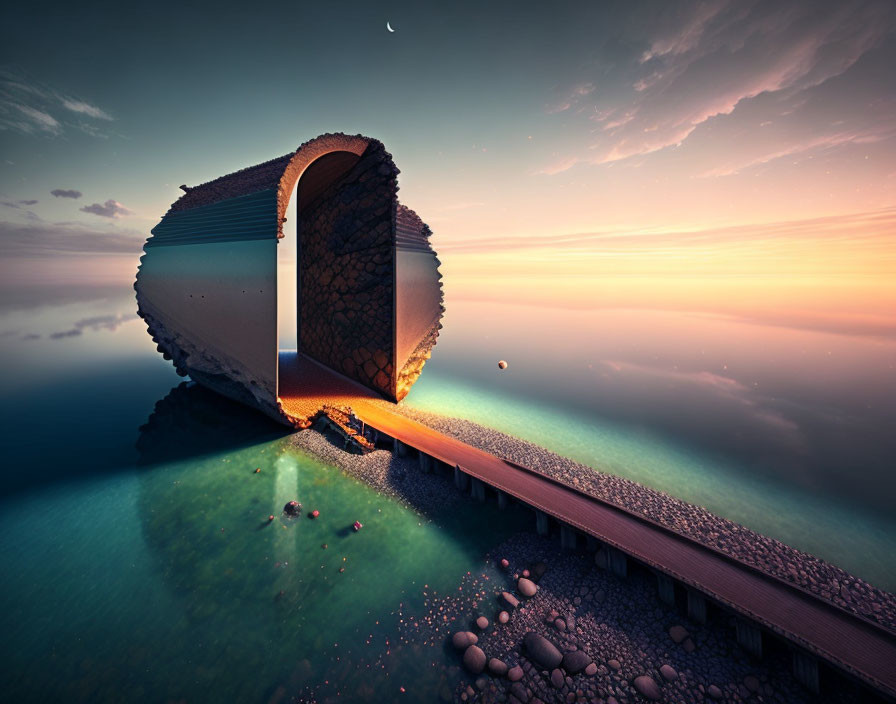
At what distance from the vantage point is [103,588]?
475 centimetres

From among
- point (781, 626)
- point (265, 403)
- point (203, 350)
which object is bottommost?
point (781, 626)

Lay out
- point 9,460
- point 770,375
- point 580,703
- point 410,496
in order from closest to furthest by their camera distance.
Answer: point 580,703
point 410,496
point 9,460
point 770,375

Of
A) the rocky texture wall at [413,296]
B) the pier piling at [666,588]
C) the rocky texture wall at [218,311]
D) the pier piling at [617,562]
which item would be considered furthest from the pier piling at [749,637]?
the rocky texture wall at [218,311]

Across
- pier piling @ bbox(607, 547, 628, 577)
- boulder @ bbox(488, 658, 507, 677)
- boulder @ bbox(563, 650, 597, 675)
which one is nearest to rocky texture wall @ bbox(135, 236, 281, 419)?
boulder @ bbox(488, 658, 507, 677)

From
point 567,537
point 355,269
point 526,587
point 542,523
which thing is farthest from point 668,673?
point 355,269

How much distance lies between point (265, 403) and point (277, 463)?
1.67 meters

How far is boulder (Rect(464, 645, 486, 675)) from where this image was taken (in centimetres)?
388

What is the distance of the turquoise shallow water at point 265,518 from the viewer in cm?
392

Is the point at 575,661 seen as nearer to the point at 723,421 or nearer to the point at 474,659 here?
the point at 474,659

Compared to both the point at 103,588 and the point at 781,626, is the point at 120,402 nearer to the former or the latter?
the point at 103,588

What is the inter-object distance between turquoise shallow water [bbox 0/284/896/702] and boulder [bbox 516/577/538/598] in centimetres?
55

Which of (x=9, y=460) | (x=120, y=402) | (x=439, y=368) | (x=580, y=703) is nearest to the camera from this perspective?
(x=580, y=703)

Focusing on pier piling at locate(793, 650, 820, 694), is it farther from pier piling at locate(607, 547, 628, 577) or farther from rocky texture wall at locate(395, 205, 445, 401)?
rocky texture wall at locate(395, 205, 445, 401)

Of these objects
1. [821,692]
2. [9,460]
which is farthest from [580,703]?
[9,460]
